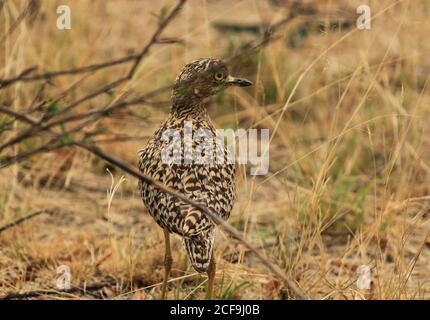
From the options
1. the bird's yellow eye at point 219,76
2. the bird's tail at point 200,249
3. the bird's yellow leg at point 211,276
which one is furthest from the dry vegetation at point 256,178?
the bird's tail at point 200,249

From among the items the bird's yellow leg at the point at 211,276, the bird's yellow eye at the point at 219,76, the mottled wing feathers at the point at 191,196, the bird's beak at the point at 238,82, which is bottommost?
the bird's yellow leg at the point at 211,276

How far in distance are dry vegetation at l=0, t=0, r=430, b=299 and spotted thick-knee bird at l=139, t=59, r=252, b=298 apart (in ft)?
0.76

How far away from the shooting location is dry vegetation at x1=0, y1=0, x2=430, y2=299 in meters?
4.45

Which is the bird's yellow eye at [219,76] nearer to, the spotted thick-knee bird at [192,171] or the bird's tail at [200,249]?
the spotted thick-knee bird at [192,171]

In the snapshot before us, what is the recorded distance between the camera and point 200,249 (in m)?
3.60

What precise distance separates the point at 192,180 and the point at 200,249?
36 cm

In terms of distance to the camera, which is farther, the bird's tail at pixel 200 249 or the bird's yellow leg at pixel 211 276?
the bird's yellow leg at pixel 211 276

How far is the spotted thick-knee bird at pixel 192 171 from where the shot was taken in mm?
3619

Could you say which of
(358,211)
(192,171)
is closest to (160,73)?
(358,211)

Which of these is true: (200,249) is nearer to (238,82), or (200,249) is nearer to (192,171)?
(192,171)

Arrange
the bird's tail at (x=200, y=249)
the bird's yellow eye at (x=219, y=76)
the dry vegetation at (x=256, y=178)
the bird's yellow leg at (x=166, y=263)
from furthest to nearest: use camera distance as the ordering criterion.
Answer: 1. the dry vegetation at (x=256, y=178)
2. the bird's yellow eye at (x=219, y=76)
3. the bird's yellow leg at (x=166, y=263)
4. the bird's tail at (x=200, y=249)

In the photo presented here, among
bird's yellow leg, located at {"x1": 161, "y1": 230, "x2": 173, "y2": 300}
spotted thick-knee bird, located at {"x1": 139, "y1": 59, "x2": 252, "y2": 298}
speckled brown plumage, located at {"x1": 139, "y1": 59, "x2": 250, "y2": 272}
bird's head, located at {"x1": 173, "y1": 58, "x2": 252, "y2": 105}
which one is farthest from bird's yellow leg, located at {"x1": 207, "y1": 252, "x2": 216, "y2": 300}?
bird's head, located at {"x1": 173, "y1": 58, "x2": 252, "y2": 105}
